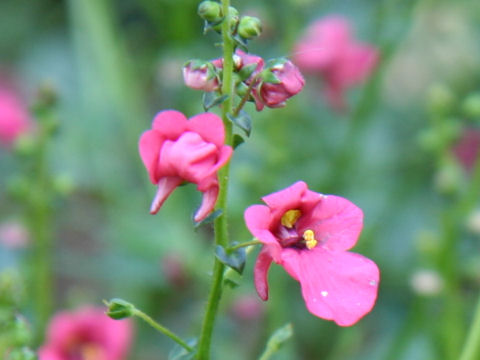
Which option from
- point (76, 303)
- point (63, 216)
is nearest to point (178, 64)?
point (63, 216)

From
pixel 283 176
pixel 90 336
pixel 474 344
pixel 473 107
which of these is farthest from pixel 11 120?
pixel 474 344

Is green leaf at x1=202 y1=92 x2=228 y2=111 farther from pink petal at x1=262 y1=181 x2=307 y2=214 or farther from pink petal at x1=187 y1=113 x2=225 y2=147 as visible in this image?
pink petal at x1=262 y1=181 x2=307 y2=214

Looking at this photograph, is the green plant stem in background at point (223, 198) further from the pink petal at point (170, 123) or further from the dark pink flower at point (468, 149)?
the dark pink flower at point (468, 149)

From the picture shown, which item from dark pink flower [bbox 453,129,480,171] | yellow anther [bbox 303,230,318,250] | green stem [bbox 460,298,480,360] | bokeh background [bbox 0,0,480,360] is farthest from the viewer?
dark pink flower [bbox 453,129,480,171]

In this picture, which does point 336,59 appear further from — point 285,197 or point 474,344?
point 285,197

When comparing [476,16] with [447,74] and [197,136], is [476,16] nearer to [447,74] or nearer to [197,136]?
[447,74]

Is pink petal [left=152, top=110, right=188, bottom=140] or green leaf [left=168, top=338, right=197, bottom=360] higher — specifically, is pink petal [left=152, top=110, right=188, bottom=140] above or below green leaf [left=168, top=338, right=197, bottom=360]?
above

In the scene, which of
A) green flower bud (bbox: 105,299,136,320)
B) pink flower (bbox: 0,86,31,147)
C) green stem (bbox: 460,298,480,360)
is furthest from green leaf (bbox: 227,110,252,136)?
pink flower (bbox: 0,86,31,147)

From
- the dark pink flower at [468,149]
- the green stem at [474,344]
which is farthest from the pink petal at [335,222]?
the dark pink flower at [468,149]
